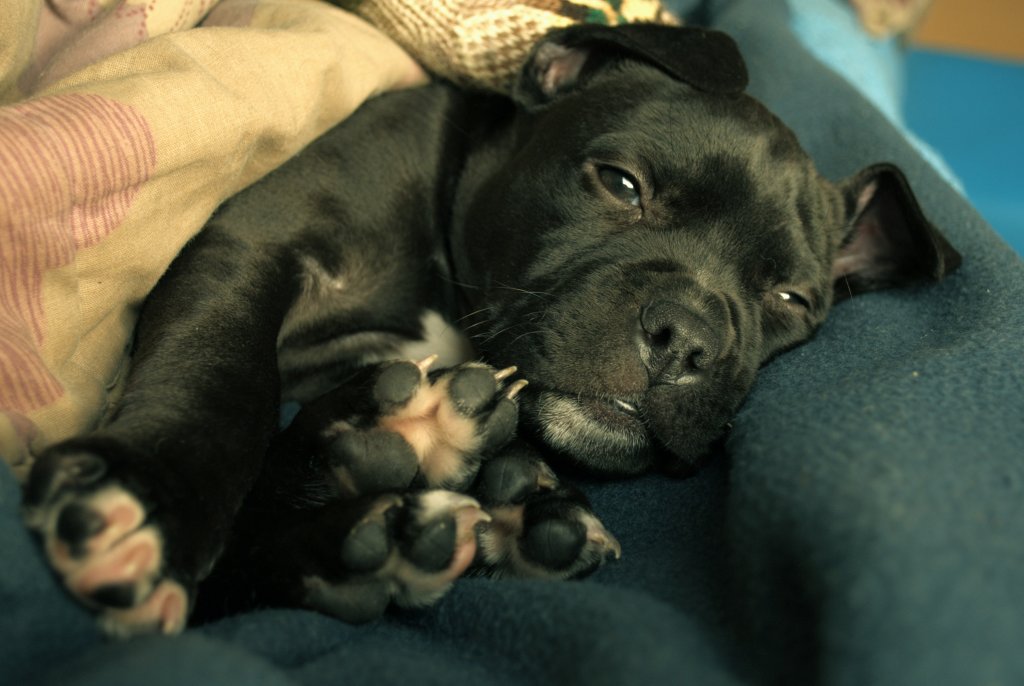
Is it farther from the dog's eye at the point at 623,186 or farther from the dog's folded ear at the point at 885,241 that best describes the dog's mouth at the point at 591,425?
the dog's folded ear at the point at 885,241

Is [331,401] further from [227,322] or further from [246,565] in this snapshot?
[246,565]

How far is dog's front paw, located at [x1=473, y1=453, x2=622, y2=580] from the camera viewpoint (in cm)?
132

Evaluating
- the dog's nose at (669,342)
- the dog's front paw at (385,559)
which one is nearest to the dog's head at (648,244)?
the dog's nose at (669,342)

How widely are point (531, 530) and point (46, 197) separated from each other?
Result: 0.84 meters

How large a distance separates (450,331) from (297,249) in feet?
1.38

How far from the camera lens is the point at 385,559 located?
115 centimetres

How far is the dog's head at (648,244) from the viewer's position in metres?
1.47

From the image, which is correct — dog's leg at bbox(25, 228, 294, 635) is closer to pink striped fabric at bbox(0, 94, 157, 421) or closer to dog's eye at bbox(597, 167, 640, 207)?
pink striped fabric at bbox(0, 94, 157, 421)

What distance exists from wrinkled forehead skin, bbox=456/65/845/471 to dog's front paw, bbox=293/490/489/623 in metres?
0.38

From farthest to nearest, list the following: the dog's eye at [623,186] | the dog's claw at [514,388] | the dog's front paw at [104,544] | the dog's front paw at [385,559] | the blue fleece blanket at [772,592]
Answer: the dog's eye at [623,186] < the dog's claw at [514,388] < the dog's front paw at [385,559] < the dog's front paw at [104,544] < the blue fleece blanket at [772,592]

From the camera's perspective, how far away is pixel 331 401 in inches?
57.2

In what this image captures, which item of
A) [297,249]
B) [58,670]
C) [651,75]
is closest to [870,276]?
[651,75]

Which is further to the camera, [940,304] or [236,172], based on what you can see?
[940,304]

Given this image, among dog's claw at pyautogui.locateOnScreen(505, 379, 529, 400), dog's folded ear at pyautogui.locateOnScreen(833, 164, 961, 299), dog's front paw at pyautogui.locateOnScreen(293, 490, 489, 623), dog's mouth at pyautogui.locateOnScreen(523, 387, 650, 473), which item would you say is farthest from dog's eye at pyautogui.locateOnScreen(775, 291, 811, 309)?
dog's front paw at pyautogui.locateOnScreen(293, 490, 489, 623)
